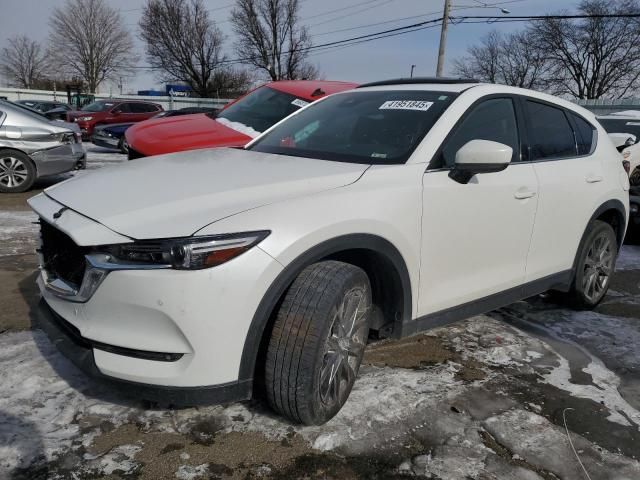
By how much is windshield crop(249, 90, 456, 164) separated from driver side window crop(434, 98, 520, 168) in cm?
16

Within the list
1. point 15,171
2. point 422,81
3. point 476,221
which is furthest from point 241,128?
point 15,171

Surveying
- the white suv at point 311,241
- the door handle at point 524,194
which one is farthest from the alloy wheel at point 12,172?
the door handle at point 524,194

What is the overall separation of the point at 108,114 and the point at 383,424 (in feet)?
63.2

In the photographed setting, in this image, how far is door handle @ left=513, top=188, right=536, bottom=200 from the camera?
10.6 ft

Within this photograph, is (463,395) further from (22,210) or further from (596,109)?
(596,109)

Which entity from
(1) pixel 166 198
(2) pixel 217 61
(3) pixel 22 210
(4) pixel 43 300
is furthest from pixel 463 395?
(2) pixel 217 61

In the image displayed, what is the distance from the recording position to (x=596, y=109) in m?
25.7

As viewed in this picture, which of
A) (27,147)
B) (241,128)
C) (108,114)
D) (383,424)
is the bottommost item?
(383,424)

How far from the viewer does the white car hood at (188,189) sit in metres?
2.14

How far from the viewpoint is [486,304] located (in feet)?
10.7

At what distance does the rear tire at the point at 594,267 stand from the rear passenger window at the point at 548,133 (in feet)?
2.24

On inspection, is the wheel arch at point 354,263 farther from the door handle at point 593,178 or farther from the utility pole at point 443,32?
the utility pole at point 443,32

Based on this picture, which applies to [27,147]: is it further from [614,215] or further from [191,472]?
[614,215]

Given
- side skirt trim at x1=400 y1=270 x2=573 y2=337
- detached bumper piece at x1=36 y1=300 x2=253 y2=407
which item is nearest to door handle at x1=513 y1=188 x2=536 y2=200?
side skirt trim at x1=400 y1=270 x2=573 y2=337
